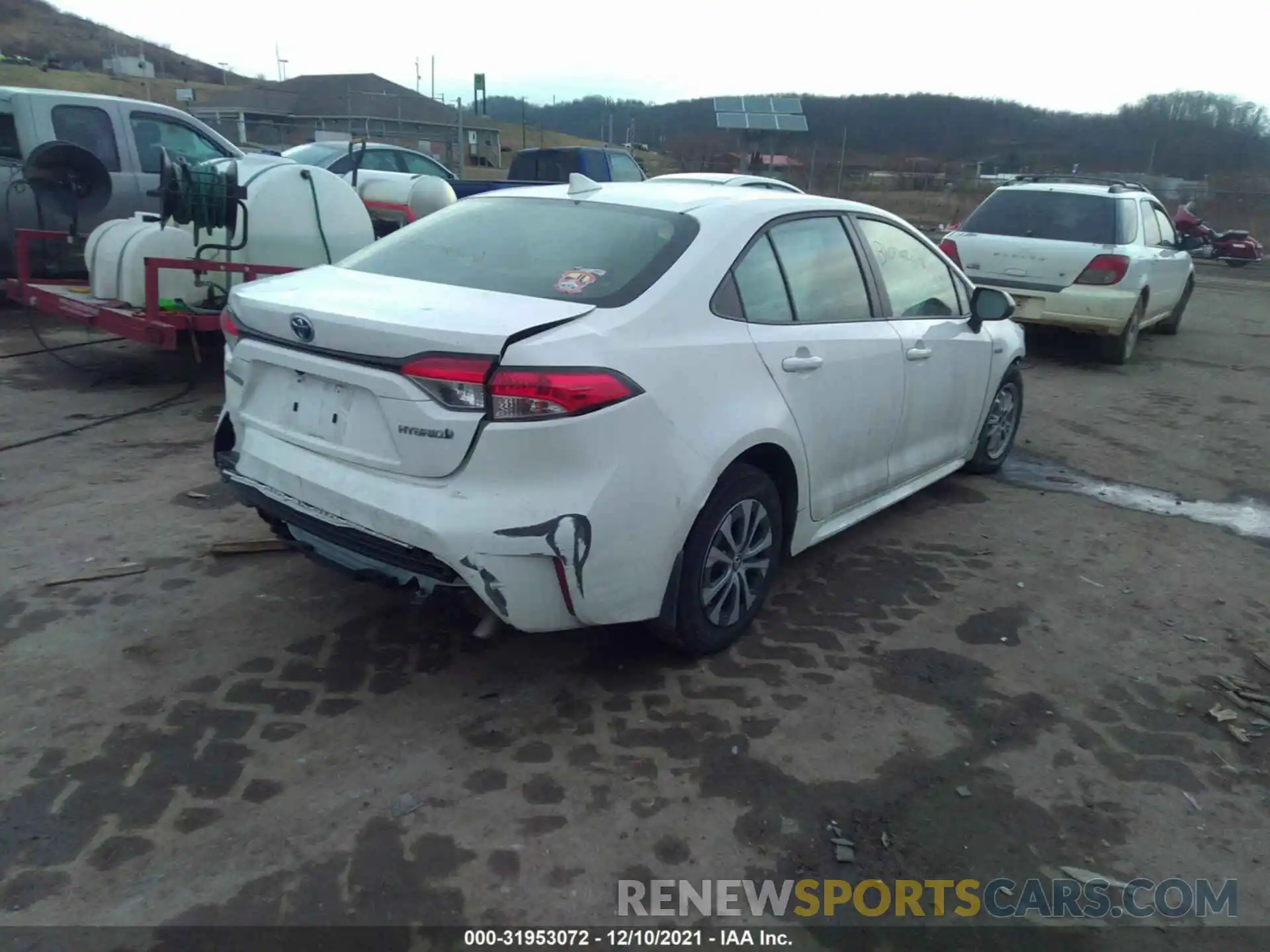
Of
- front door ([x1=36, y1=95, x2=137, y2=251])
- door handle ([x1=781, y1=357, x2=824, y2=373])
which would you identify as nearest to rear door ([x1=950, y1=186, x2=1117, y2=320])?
door handle ([x1=781, y1=357, x2=824, y2=373])

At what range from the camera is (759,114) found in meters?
33.6

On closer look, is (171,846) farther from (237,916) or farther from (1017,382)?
(1017,382)

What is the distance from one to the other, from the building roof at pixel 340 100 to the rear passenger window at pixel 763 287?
1901 inches

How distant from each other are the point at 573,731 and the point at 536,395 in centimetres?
112

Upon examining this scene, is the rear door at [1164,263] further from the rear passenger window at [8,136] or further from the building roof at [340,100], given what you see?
the building roof at [340,100]

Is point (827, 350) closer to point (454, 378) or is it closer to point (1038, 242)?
point (454, 378)

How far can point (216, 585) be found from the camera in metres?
3.96

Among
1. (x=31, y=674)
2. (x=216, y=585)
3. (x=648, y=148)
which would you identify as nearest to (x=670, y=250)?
(x=216, y=585)

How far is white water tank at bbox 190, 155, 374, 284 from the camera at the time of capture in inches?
260

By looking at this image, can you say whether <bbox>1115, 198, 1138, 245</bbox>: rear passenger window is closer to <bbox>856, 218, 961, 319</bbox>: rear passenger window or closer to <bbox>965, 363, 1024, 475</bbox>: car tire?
<bbox>965, 363, 1024, 475</bbox>: car tire

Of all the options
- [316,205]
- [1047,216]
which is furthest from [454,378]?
[1047,216]

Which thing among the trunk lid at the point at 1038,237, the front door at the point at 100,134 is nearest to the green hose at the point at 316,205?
the front door at the point at 100,134

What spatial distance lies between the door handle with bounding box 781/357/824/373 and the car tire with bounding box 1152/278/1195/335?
9782mm

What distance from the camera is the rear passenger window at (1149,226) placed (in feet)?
31.6
